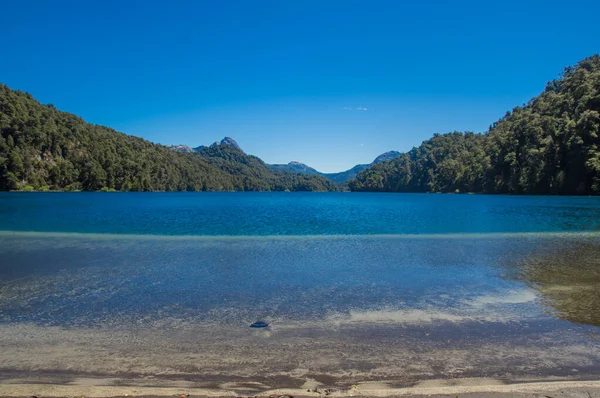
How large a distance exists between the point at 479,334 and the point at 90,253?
19.0m

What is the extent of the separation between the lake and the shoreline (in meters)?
0.26

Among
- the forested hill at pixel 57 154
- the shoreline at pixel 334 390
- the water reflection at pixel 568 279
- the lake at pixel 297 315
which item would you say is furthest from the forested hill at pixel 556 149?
the forested hill at pixel 57 154

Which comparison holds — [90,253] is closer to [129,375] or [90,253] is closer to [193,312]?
[193,312]

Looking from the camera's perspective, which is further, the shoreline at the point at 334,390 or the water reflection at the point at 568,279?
the water reflection at the point at 568,279

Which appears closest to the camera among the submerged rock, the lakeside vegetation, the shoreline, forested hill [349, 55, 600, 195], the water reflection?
the shoreline

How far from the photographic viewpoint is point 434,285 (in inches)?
516

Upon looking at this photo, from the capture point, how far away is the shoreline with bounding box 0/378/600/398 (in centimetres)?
547

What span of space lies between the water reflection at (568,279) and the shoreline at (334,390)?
4290mm

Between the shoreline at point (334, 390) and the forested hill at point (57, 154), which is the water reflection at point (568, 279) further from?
the forested hill at point (57, 154)

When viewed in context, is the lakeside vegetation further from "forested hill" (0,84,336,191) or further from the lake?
the lake

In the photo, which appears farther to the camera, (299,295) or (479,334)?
(299,295)

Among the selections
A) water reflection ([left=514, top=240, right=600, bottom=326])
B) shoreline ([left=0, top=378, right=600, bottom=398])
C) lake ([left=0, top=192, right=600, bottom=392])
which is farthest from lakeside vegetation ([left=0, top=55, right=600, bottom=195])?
shoreline ([left=0, top=378, right=600, bottom=398])

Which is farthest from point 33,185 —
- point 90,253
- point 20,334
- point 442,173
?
point 442,173

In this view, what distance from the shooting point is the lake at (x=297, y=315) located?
6.52 m
